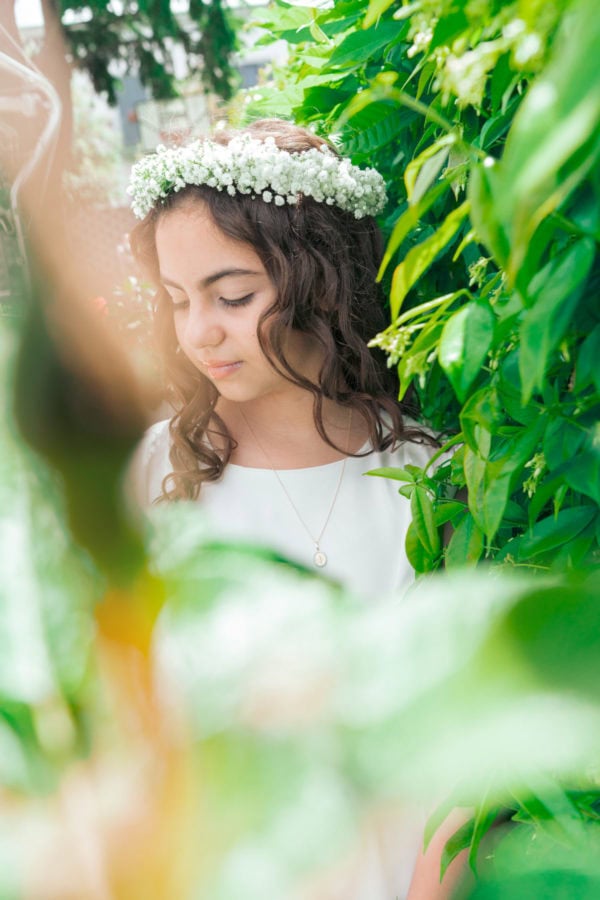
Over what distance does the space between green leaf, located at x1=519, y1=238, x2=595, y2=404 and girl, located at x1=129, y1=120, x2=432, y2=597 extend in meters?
0.99

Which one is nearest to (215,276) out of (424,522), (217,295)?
(217,295)

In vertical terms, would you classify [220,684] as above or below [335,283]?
above

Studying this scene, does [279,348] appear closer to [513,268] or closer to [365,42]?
[365,42]

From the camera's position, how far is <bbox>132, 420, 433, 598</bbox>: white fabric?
4.96 ft

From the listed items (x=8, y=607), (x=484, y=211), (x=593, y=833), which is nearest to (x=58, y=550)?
(x=8, y=607)

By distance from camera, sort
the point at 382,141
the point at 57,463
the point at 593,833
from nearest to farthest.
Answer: the point at 57,463
the point at 593,833
the point at 382,141

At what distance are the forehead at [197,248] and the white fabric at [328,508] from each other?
1.21ft

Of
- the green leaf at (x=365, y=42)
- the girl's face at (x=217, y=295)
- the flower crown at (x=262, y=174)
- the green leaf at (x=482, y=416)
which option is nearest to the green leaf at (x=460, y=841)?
the green leaf at (x=482, y=416)

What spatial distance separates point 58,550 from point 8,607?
2 cm

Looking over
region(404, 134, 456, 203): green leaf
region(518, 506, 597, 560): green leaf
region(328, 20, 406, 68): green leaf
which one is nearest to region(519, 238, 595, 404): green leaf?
region(404, 134, 456, 203): green leaf

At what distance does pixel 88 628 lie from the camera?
0.64 ft

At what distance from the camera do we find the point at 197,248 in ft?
4.57

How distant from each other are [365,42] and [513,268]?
36.6 inches

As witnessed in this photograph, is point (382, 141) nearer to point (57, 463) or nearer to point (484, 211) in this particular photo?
point (484, 211)
